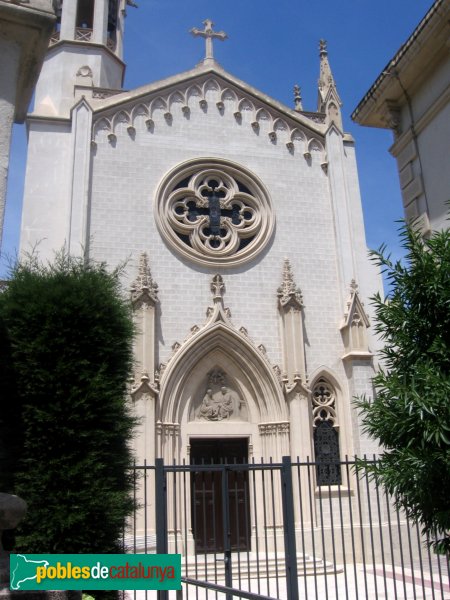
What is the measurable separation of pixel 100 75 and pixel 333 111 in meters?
8.70

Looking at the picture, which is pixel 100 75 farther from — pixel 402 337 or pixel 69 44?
pixel 402 337

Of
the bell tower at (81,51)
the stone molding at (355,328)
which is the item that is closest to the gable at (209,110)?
the bell tower at (81,51)

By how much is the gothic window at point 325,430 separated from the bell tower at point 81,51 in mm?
12582

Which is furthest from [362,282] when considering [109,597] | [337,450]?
[109,597]

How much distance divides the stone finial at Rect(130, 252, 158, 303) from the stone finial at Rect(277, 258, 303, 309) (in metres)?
3.47

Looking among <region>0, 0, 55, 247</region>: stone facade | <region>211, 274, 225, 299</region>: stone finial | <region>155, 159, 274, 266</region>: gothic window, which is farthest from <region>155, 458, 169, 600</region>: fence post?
<region>155, 159, 274, 266</region>: gothic window

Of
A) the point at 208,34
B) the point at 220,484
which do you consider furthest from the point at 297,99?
the point at 220,484

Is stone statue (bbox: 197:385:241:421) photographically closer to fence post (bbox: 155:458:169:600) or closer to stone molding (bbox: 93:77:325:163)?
stone molding (bbox: 93:77:325:163)

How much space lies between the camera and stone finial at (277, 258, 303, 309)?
1688 centimetres

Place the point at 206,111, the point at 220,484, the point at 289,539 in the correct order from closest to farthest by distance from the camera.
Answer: the point at 289,539 < the point at 220,484 < the point at 206,111

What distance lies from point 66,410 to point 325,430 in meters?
10.1

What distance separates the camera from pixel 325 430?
16438 millimetres

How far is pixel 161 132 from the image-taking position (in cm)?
1814

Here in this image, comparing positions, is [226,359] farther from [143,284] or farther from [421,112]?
[421,112]
